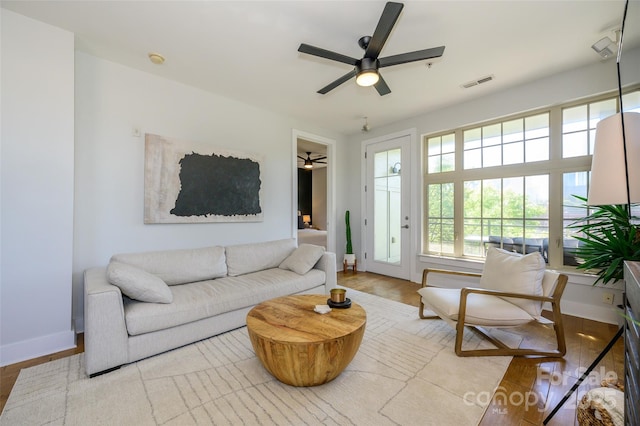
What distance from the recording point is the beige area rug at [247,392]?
1.45m

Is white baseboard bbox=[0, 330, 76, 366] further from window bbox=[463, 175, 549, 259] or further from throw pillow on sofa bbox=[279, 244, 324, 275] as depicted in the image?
window bbox=[463, 175, 549, 259]

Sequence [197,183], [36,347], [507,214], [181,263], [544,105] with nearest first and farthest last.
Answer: [36,347]
[181,263]
[544,105]
[197,183]
[507,214]

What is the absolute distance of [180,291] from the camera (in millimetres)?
2387

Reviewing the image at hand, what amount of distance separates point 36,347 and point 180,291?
1097mm

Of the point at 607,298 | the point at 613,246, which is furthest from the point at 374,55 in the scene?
the point at 607,298

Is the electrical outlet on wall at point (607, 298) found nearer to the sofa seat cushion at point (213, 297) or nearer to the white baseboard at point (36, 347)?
the sofa seat cushion at point (213, 297)

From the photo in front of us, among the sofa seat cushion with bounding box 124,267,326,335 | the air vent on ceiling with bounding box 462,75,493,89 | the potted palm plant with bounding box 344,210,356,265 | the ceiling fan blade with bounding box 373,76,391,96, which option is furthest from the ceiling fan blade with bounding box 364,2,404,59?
the potted palm plant with bounding box 344,210,356,265

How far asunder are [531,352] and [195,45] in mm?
3878

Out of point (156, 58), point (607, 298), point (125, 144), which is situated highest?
point (156, 58)

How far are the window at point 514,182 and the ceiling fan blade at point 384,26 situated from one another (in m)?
2.53

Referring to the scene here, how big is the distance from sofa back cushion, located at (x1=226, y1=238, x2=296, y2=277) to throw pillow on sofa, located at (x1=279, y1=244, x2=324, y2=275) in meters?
0.14

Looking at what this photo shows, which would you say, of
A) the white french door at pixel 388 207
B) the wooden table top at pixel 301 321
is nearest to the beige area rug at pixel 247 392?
the wooden table top at pixel 301 321

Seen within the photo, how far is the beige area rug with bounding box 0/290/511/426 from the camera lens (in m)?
1.45

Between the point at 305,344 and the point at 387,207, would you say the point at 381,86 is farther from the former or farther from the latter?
the point at 387,207
